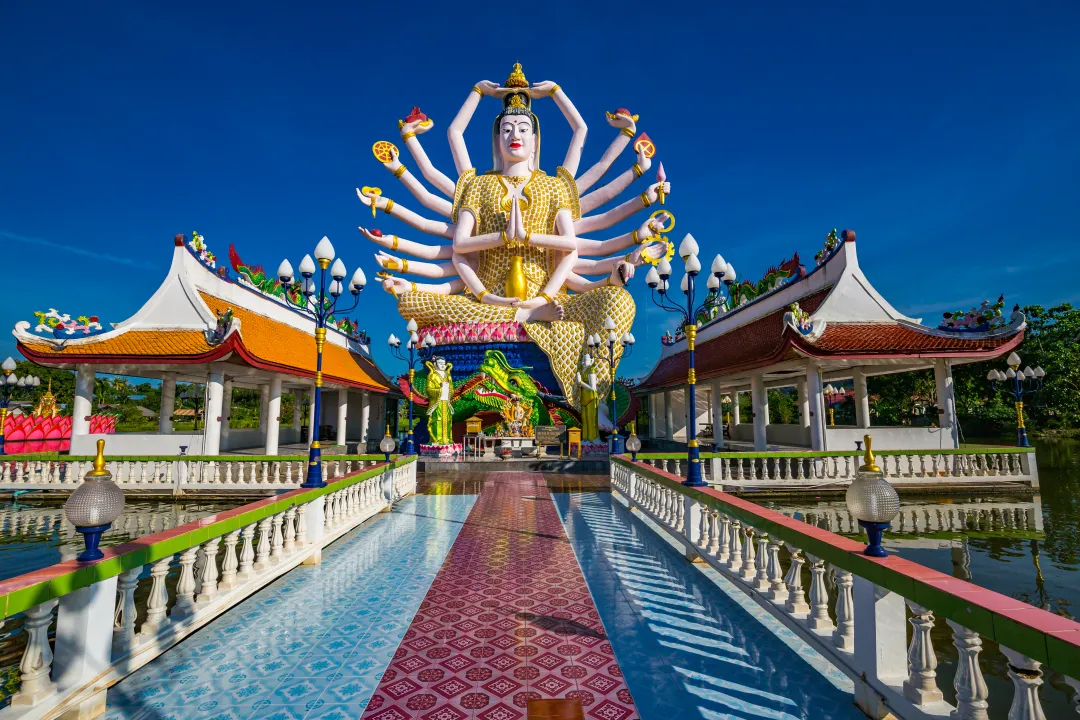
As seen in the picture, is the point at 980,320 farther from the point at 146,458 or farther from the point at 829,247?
the point at 146,458

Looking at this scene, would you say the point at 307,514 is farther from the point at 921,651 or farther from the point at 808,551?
the point at 921,651

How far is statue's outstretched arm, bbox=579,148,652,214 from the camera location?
26.8m

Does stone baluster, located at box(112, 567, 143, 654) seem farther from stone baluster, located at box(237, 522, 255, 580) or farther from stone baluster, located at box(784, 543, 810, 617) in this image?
stone baluster, located at box(784, 543, 810, 617)

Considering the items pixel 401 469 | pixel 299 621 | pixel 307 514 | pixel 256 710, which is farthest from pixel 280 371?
pixel 256 710

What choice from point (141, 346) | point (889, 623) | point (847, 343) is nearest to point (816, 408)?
point (847, 343)

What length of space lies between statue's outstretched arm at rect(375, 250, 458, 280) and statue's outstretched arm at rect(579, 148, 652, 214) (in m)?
8.30

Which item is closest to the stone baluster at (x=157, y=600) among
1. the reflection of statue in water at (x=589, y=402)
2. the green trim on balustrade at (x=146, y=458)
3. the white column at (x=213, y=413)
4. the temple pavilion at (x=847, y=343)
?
the green trim on balustrade at (x=146, y=458)

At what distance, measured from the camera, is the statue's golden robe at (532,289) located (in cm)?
2409

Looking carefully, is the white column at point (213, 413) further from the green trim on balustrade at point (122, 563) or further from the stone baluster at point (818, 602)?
the stone baluster at point (818, 602)

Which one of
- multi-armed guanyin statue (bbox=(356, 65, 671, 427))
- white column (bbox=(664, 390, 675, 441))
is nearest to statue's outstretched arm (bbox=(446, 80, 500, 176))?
multi-armed guanyin statue (bbox=(356, 65, 671, 427))

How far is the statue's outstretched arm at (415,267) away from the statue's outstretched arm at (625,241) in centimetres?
739

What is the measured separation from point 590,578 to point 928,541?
6072 mm

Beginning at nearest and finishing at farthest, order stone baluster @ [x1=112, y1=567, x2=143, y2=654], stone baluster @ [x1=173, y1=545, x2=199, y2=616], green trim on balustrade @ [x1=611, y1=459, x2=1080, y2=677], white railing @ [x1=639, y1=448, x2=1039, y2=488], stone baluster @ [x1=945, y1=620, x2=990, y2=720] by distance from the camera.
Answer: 1. green trim on balustrade @ [x1=611, y1=459, x2=1080, y2=677]
2. stone baluster @ [x1=945, y1=620, x2=990, y2=720]
3. stone baluster @ [x1=112, y1=567, x2=143, y2=654]
4. stone baluster @ [x1=173, y1=545, x2=199, y2=616]
5. white railing @ [x1=639, y1=448, x2=1039, y2=488]

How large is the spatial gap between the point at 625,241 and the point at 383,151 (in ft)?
44.2
